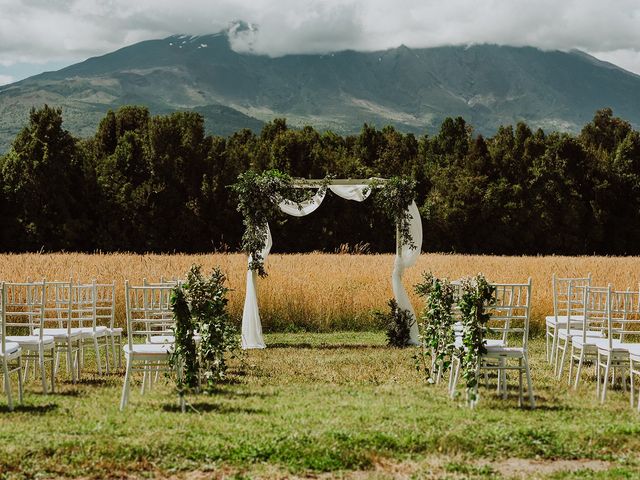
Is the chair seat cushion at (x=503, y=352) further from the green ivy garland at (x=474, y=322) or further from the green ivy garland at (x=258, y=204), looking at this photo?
the green ivy garland at (x=258, y=204)

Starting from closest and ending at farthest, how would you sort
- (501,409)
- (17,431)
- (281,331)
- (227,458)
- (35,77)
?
(227,458) < (17,431) < (501,409) < (281,331) < (35,77)

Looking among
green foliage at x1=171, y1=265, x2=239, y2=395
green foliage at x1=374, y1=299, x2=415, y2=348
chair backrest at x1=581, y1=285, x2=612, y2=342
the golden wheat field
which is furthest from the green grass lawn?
the golden wheat field

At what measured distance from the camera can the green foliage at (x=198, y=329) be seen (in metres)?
7.68

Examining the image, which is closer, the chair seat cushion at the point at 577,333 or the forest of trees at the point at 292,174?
the chair seat cushion at the point at 577,333

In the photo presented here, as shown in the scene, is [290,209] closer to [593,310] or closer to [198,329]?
[198,329]

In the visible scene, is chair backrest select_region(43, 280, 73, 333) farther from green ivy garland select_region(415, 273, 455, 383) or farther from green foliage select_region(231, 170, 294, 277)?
green ivy garland select_region(415, 273, 455, 383)

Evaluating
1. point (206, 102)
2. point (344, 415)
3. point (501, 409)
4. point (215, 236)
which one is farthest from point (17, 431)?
point (206, 102)

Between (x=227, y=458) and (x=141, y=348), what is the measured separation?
2.29m

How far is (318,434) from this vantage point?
6414 millimetres

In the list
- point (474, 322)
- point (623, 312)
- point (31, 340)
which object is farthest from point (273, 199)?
point (623, 312)

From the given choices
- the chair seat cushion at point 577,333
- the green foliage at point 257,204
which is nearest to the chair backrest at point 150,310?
the green foliage at point 257,204

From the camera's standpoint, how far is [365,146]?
4203 centimetres

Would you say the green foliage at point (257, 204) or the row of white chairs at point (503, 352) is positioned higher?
the green foliage at point (257, 204)

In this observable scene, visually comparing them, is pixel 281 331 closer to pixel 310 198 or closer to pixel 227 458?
pixel 310 198
